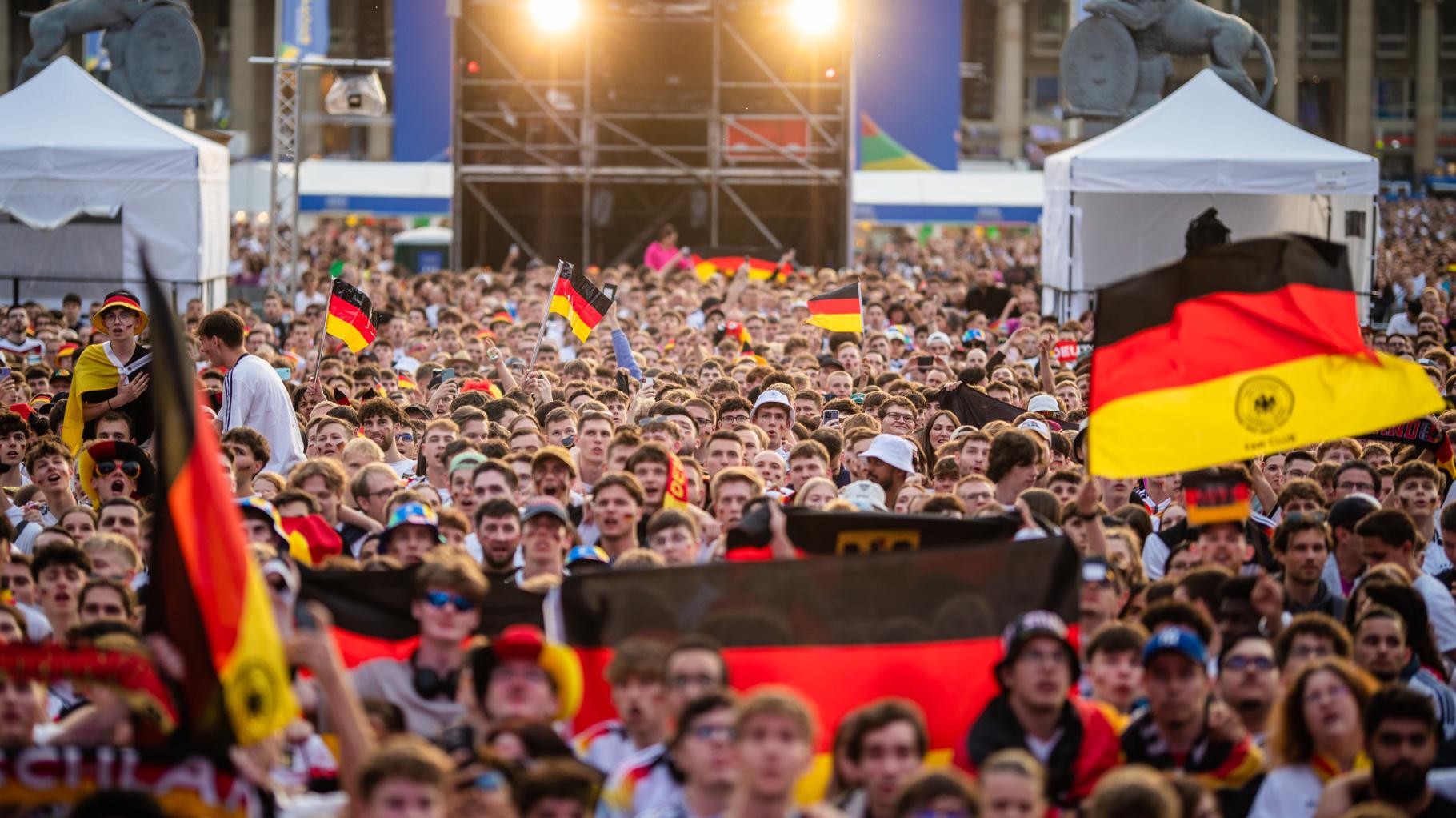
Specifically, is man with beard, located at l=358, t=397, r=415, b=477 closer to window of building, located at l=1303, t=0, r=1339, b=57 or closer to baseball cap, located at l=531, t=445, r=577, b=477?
baseball cap, located at l=531, t=445, r=577, b=477

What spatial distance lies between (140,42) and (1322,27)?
229 ft

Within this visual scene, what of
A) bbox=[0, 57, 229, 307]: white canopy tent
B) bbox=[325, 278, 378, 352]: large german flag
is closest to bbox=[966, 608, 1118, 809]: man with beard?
bbox=[325, 278, 378, 352]: large german flag

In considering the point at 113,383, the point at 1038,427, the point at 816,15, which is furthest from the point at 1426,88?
the point at 113,383

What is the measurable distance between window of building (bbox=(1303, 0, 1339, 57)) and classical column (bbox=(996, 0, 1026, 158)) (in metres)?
12.3

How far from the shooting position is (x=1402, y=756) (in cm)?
575

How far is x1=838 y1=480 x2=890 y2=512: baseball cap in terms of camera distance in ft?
30.7

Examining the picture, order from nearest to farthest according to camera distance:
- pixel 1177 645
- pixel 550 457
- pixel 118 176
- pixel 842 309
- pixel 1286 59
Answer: pixel 1177 645, pixel 550 457, pixel 842 309, pixel 118 176, pixel 1286 59

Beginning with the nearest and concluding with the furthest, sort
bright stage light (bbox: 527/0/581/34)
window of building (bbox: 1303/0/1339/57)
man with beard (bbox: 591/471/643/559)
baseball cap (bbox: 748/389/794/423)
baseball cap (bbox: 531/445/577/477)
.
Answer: man with beard (bbox: 591/471/643/559), baseball cap (bbox: 531/445/577/477), baseball cap (bbox: 748/389/794/423), bright stage light (bbox: 527/0/581/34), window of building (bbox: 1303/0/1339/57)

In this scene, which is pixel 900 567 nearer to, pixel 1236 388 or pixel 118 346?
pixel 1236 388

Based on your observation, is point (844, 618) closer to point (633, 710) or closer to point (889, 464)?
point (633, 710)

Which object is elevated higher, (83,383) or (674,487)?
(83,383)

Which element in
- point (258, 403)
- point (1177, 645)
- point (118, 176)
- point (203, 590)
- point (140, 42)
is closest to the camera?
point (203, 590)

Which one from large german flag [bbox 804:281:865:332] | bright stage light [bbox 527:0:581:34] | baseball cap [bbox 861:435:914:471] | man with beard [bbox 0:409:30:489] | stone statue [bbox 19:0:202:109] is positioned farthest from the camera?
bright stage light [bbox 527:0:581:34]

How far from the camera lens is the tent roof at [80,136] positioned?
77.3 feet
